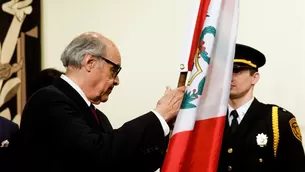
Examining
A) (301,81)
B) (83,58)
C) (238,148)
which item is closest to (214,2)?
(83,58)

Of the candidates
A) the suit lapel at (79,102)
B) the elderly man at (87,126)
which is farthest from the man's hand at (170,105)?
the suit lapel at (79,102)

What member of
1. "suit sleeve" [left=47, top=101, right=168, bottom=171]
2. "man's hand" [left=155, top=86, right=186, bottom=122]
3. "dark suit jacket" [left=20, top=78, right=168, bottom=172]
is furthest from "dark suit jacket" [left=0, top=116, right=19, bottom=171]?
"man's hand" [left=155, top=86, right=186, bottom=122]

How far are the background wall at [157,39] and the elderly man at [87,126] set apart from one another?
59cm

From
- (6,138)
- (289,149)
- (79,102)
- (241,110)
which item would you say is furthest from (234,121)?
(6,138)

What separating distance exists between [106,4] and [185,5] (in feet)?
1.24

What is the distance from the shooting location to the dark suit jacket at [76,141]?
94 cm

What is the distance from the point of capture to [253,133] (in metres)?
1.42

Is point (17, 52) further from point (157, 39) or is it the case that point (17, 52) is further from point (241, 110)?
point (241, 110)

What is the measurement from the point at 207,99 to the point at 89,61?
0.92ft

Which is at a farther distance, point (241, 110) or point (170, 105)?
point (241, 110)

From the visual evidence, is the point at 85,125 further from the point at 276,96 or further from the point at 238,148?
the point at 276,96

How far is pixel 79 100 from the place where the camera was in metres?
1.06

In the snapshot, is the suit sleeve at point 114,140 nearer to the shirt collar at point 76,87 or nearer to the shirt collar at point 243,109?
the shirt collar at point 76,87

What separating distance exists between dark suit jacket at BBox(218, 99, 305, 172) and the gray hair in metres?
0.56
